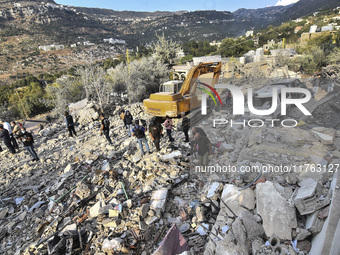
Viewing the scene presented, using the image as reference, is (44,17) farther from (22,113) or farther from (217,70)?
(217,70)

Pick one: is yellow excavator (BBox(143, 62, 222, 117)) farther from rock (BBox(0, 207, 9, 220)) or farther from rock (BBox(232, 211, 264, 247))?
rock (BBox(0, 207, 9, 220))

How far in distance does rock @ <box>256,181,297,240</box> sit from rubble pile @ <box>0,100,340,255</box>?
1 cm

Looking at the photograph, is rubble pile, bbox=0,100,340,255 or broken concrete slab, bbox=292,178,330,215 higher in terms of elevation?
broken concrete slab, bbox=292,178,330,215

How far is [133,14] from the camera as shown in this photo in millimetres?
153750

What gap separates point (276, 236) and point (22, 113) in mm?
30066

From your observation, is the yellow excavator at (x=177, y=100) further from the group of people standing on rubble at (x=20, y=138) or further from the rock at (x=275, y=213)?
the rock at (x=275, y=213)

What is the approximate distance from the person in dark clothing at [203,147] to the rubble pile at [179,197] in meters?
0.31

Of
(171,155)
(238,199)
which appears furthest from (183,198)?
(171,155)

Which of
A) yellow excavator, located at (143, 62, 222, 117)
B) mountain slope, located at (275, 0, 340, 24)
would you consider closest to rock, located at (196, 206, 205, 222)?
yellow excavator, located at (143, 62, 222, 117)

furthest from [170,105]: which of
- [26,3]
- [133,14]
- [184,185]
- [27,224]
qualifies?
[133,14]

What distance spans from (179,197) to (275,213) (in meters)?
1.98

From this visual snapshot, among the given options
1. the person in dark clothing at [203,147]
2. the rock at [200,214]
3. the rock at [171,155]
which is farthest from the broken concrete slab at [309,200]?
the rock at [171,155]

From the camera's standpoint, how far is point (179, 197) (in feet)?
14.3

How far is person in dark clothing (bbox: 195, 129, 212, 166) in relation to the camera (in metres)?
4.77
